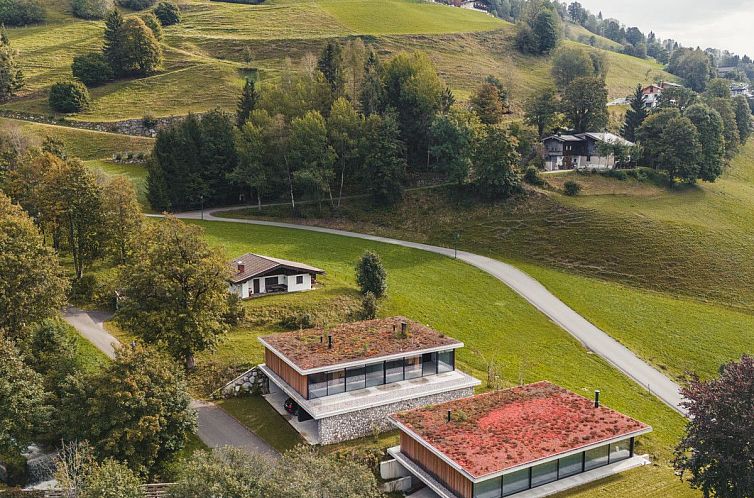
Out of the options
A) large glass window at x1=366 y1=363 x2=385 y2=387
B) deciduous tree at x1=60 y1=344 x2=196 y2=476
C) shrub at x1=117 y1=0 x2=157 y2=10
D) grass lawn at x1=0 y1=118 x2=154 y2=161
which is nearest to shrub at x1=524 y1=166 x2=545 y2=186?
large glass window at x1=366 y1=363 x2=385 y2=387

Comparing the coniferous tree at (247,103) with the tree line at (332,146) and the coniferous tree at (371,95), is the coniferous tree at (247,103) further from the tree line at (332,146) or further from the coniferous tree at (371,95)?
the coniferous tree at (371,95)

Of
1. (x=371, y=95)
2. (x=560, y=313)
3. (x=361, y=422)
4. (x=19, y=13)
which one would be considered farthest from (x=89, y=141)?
(x=361, y=422)

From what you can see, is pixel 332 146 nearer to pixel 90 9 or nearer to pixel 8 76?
pixel 8 76

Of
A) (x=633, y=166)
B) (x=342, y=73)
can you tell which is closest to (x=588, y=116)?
(x=633, y=166)

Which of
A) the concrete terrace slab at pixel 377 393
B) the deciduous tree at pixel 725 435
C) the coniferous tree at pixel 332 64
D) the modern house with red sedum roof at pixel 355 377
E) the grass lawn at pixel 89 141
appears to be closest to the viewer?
the deciduous tree at pixel 725 435

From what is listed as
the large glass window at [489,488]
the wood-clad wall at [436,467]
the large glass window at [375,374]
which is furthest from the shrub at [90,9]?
the large glass window at [489,488]

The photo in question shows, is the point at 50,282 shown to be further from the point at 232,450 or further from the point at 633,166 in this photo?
the point at 633,166
